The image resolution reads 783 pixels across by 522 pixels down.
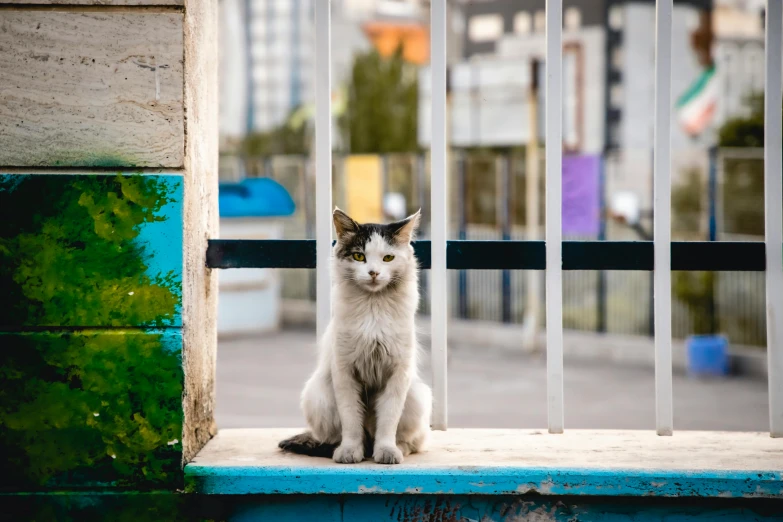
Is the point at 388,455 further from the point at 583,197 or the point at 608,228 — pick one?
the point at 608,228

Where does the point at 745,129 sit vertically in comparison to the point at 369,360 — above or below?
above

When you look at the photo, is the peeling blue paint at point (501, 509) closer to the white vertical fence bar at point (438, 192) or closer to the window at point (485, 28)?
the white vertical fence bar at point (438, 192)

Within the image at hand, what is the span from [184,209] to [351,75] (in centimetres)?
2079

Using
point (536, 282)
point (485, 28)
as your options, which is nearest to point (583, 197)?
point (536, 282)

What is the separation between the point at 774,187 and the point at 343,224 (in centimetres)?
162

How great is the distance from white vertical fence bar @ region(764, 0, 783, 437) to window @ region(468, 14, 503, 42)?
2503 cm

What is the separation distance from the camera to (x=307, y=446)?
9.80 feet

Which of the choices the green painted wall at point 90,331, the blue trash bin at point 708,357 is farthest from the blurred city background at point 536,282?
the green painted wall at point 90,331

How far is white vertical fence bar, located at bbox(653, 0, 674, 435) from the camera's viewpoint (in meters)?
3.06

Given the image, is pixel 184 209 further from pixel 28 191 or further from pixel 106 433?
pixel 106 433

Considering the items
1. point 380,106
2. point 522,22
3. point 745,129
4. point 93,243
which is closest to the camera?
point 93,243

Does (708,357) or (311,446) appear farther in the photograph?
(708,357)


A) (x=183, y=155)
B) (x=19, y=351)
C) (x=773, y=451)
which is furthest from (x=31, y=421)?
(x=773, y=451)

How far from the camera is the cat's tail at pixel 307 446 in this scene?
2.98 meters
